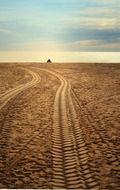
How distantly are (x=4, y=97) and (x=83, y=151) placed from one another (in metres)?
8.30

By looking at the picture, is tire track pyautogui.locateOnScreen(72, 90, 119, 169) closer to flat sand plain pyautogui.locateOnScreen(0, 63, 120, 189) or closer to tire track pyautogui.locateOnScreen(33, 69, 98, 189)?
flat sand plain pyautogui.locateOnScreen(0, 63, 120, 189)

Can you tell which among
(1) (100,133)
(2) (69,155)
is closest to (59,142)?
(2) (69,155)

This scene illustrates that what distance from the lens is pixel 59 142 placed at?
30.5 feet

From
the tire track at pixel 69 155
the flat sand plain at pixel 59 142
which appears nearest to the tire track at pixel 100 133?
the flat sand plain at pixel 59 142

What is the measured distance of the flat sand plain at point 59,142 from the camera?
700 centimetres

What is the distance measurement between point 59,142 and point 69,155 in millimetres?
1020

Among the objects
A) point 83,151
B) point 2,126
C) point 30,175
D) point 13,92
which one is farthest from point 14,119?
point 13,92

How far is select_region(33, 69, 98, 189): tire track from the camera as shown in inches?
269

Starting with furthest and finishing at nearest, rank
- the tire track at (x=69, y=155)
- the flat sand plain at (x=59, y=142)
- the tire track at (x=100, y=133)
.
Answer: the tire track at (x=100, y=133) → the flat sand plain at (x=59, y=142) → the tire track at (x=69, y=155)

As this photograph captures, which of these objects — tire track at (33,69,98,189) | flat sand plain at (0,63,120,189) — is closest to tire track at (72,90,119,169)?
flat sand plain at (0,63,120,189)

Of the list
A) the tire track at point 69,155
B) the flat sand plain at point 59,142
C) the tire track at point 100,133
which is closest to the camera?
the tire track at point 69,155

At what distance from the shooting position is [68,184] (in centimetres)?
669

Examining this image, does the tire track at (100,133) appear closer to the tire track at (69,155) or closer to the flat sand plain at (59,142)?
the flat sand plain at (59,142)

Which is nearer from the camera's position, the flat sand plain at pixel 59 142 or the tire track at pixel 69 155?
the tire track at pixel 69 155
